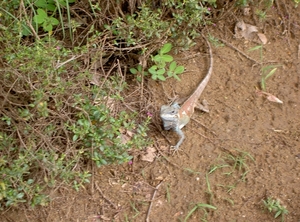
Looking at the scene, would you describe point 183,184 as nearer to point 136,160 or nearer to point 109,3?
point 136,160

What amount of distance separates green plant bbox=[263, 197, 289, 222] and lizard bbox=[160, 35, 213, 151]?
0.86 meters

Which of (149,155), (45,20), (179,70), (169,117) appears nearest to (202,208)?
(149,155)

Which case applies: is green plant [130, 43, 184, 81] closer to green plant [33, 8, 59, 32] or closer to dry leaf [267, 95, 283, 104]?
green plant [33, 8, 59, 32]

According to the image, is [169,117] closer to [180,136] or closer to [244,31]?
[180,136]

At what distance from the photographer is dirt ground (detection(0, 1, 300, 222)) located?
3.61 m

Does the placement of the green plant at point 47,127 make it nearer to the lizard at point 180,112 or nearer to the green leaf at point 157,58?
the lizard at point 180,112

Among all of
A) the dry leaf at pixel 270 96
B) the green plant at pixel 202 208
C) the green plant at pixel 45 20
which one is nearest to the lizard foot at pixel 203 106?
the dry leaf at pixel 270 96

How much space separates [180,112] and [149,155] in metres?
0.48

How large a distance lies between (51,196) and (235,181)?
1460 mm

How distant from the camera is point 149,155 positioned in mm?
3912

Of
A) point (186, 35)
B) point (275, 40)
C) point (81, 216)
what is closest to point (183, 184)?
point (81, 216)

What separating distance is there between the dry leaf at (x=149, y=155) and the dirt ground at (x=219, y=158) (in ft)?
0.09

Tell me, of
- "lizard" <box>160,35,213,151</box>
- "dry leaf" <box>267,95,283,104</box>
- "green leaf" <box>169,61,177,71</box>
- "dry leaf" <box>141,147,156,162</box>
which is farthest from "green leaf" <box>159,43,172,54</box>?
"dry leaf" <box>267,95,283,104</box>

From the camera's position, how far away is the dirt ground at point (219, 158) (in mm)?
3613
